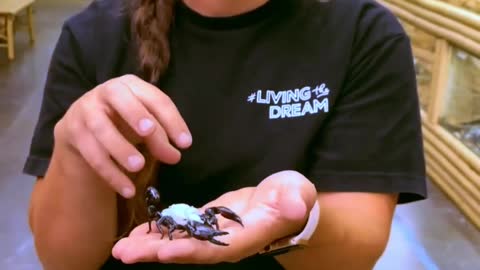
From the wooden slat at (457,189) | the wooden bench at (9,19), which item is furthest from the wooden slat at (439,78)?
the wooden bench at (9,19)

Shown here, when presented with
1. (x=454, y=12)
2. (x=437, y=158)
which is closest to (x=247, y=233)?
(x=454, y=12)

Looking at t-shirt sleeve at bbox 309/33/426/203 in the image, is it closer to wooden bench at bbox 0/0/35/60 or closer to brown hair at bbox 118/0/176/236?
brown hair at bbox 118/0/176/236

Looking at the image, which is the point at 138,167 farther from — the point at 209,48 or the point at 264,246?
the point at 209,48

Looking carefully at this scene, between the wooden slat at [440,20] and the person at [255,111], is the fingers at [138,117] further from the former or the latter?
the wooden slat at [440,20]

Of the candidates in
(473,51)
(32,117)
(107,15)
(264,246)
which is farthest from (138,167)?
(32,117)

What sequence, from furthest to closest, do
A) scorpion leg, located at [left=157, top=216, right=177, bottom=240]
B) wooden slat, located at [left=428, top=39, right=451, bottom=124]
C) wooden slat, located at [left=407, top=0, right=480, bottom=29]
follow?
1. wooden slat, located at [left=428, top=39, right=451, bottom=124]
2. wooden slat, located at [left=407, top=0, right=480, bottom=29]
3. scorpion leg, located at [left=157, top=216, right=177, bottom=240]

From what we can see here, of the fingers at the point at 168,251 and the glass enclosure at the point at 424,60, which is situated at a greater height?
the fingers at the point at 168,251

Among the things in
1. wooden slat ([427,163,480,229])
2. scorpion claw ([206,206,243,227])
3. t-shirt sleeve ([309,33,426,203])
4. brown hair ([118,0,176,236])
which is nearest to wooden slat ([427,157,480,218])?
wooden slat ([427,163,480,229])
